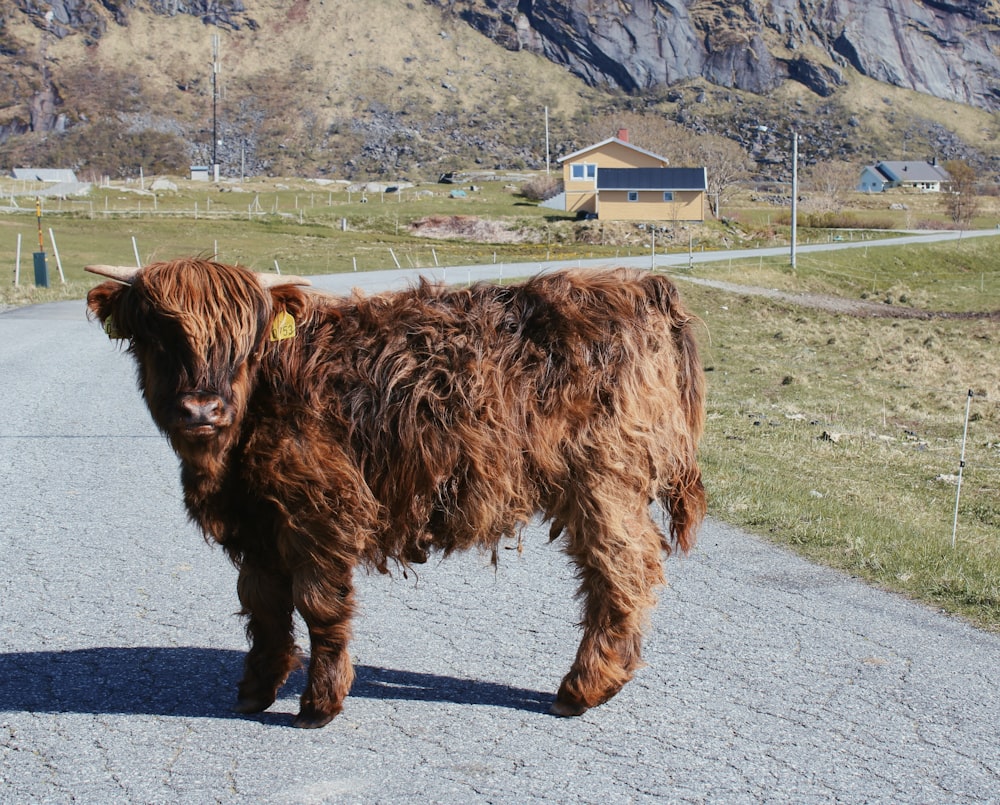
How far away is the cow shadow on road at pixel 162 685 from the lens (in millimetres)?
4539

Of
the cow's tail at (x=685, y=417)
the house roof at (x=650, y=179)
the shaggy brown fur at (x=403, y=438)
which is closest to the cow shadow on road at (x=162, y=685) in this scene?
the shaggy brown fur at (x=403, y=438)

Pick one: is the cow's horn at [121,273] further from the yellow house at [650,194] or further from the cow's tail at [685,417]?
A: the yellow house at [650,194]

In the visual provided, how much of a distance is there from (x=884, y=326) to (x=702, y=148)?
7755 centimetres

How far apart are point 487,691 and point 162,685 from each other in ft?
4.86

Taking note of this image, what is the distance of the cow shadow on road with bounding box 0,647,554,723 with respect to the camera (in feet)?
14.9

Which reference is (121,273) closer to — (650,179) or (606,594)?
(606,594)

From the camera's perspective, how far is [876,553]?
6.97 meters

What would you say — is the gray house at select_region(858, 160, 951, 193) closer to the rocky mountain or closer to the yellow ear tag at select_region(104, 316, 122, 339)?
the rocky mountain

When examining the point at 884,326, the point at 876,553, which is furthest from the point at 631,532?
the point at 884,326

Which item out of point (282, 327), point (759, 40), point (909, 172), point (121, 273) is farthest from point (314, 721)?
point (759, 40)

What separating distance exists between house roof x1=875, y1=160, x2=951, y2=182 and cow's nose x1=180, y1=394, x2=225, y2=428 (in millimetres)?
138465

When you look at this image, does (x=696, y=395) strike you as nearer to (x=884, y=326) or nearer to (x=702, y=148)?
(x=884, y=326)

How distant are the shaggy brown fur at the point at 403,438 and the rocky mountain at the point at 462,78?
132196mm

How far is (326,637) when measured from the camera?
434cm
